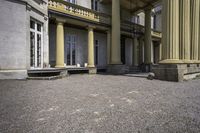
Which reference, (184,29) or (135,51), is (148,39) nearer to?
(135,51)

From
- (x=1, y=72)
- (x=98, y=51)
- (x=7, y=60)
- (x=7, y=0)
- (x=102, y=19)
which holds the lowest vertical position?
(x=1, y=72)

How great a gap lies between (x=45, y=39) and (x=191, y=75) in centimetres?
990

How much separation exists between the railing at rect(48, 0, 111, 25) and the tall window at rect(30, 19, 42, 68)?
8.05 ft

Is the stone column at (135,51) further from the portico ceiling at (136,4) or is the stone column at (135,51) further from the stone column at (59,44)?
the stone column at (59,44)

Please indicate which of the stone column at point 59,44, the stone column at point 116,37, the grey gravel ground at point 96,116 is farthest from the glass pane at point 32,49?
the stone column at point 116,37

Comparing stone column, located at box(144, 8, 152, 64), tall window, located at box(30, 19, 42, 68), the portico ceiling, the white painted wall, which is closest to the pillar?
stone column, located at box(144, 8, 152, 64)

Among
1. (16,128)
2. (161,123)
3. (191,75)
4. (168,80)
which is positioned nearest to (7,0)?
(16,128)

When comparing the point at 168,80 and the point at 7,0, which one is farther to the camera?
the point at 168,80

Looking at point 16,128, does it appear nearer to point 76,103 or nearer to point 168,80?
point 76,103

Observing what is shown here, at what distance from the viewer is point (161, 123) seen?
3029 millimetres

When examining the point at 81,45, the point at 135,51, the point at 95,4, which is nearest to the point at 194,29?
the point at 135,51

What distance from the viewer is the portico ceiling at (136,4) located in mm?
18444

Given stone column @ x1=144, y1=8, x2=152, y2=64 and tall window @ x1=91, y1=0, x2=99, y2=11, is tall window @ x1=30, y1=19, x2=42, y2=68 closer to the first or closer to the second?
tall window @ x1=91, y1=0, x2=99, y2=11

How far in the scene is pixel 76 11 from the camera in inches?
563
